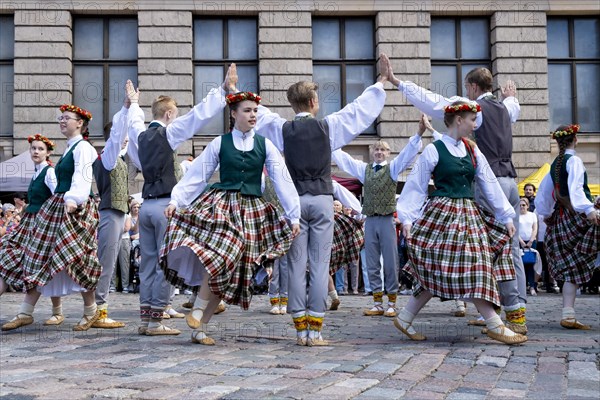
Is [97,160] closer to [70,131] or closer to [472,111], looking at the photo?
[70,131]

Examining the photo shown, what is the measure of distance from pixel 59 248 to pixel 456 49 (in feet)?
43.9

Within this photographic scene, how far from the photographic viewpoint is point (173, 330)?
6965mm

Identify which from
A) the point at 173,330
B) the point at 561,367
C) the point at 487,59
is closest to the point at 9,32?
the point at 487,59

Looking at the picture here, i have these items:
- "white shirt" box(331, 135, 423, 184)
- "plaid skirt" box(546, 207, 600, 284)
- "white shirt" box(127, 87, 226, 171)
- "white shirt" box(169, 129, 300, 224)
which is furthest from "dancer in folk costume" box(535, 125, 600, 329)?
"white shirt" box(127, 87, 226, 171)

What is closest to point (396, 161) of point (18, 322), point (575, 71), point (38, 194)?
point (38, 194)

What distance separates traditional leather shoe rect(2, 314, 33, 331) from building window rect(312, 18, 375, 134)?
1188 cm

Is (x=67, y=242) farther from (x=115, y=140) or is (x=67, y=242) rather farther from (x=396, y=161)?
(x=396, y=161)

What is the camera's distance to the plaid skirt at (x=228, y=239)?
606cm

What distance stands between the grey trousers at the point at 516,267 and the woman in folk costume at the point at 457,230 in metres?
0.28

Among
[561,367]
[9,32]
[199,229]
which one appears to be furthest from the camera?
[9,32]

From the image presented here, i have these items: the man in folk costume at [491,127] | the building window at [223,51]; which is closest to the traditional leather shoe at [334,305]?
the man in folk costume at [491,127]

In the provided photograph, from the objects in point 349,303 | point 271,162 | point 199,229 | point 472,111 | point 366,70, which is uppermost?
point 366,70

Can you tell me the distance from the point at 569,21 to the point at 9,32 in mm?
12183

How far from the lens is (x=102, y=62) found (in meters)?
18.6
